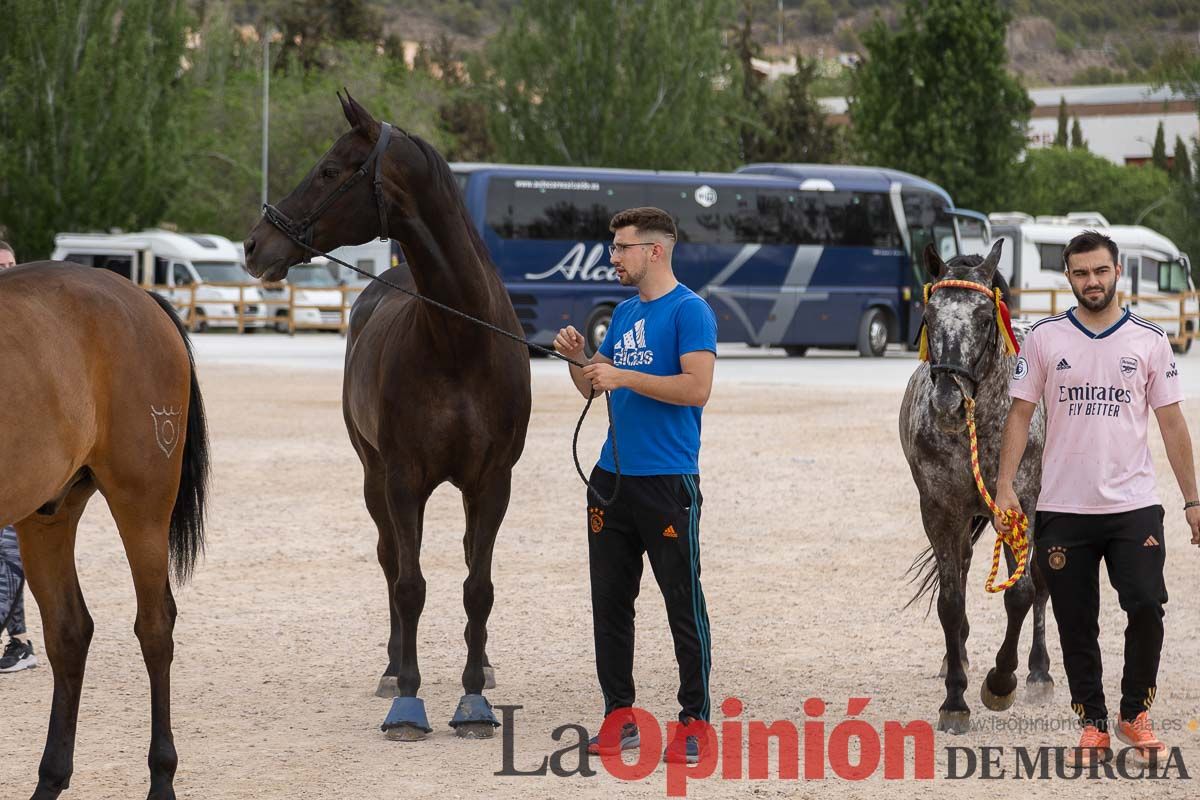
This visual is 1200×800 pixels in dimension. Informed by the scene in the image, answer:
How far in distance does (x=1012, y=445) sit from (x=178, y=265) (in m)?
38.0

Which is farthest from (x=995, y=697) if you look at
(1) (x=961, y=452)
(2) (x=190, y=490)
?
(2) (x=190, y=490)

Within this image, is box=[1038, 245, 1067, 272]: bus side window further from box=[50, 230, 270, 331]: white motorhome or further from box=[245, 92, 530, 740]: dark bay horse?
box=[245, 92, 530, 740]: dark bay horse

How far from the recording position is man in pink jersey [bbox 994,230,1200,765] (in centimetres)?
518

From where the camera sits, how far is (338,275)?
45.3 meters

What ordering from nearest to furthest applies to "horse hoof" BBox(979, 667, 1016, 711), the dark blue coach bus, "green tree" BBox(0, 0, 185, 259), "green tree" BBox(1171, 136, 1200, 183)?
"horse hoof" BBox(979, 667, 1016, 711)
the dark blue coach bus
"green tree" BBox(0, 0, 185, 259)
"green tree" BBox(1171, 136, 1200, 183)

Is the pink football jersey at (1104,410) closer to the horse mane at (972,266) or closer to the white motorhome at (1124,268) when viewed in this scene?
the horse mane at (972,266)

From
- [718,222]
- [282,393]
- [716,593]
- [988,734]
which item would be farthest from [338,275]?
[988,734]

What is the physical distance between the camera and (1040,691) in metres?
6.55

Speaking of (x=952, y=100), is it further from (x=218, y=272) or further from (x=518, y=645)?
(x=518, y=645)

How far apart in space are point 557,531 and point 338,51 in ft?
219

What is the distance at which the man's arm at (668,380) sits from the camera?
5.24 m

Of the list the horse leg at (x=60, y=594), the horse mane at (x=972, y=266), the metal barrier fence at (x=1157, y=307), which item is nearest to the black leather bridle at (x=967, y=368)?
the horse mane at (x=972, y=266)

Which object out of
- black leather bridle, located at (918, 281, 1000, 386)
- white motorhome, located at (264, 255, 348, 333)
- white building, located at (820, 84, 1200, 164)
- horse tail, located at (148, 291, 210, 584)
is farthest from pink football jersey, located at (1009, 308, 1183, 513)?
white building, located at (820, 84, 1200, 164)

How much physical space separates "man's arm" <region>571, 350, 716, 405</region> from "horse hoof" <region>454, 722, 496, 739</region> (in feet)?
4.64
